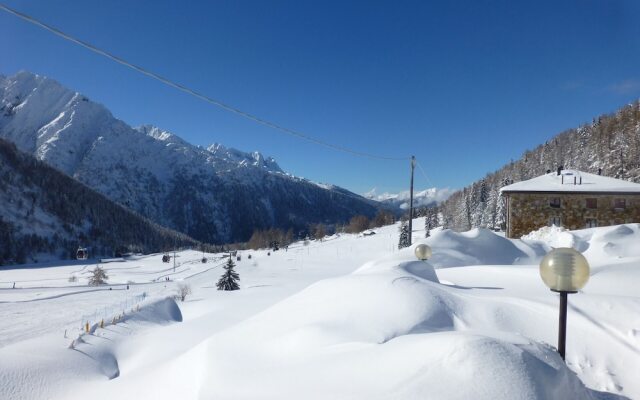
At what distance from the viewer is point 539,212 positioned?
78.7ft

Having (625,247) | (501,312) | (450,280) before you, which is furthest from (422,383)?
(625,247)

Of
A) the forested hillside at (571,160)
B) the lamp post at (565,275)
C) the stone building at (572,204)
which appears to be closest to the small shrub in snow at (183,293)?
the stone building at (572,204)

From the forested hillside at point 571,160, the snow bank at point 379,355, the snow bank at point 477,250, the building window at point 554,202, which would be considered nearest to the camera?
the snow bank at point 379,355

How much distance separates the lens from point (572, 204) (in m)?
23.5

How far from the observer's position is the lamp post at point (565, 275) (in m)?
4.20

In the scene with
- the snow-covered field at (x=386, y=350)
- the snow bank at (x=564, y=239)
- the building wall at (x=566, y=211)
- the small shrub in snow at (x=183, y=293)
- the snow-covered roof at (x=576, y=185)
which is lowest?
the small shrub in snow at (x=183, y=293)

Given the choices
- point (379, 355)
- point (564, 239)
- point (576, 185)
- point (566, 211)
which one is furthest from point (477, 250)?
point (576, 185)

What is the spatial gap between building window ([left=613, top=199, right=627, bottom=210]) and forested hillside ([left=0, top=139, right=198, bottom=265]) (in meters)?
128

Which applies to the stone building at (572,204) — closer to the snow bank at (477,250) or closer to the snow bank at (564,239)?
the snow bank at (564,239)

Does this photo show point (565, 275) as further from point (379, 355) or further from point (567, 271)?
point (379, 355)

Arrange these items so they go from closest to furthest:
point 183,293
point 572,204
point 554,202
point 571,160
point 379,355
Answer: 1. point 379,355
2. point 572,204
3. point 554,202
4. point 183,293
5. point 571,160

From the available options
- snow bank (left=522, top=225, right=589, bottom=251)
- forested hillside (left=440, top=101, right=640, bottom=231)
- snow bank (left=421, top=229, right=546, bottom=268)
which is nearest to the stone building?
snow bank (left=522, top=225, right=589, bottom=251)

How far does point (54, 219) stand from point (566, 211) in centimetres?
14284

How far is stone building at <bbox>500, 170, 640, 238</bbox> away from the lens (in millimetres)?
23078
